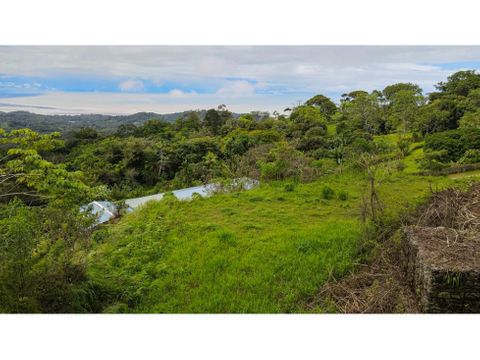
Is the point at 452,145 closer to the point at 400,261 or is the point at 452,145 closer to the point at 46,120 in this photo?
the point at 400,261

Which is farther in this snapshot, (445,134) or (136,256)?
(445,134)

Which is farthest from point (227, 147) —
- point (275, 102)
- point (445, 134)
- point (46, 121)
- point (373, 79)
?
point (46, 121)

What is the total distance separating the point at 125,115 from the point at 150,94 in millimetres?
938

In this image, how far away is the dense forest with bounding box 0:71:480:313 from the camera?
3.36 metres

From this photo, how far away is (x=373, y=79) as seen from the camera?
8.42 meters

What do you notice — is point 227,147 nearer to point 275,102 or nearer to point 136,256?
point 275,102

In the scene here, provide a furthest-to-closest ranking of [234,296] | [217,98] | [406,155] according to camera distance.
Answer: [406,155]
[217,98]
[234,296]

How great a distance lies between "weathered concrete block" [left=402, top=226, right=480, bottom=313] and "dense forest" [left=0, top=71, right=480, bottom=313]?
80cm

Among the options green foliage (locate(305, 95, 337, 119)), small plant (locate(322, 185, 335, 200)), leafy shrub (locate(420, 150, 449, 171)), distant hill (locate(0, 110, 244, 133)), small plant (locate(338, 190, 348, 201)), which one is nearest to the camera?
distant hill (locate(0, 110, 244, 133))

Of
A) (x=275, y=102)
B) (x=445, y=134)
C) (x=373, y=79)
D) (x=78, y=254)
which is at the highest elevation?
(x=373, y=79)

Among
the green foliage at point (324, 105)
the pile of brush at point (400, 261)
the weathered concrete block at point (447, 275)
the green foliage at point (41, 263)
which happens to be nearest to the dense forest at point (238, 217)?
the green foliage at point (41, 263)

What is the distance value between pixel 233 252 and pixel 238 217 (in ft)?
4.98

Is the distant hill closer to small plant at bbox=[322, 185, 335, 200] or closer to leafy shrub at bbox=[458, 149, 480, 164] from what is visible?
small plant at bbox=[322, 185, 335, 200]

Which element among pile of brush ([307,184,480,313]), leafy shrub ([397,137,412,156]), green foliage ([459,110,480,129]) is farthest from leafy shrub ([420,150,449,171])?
pile of brush ([307,184,480,313])
